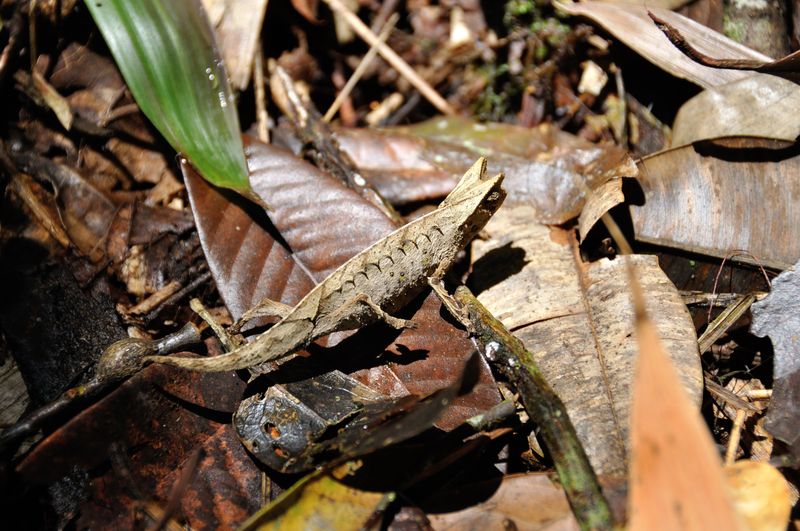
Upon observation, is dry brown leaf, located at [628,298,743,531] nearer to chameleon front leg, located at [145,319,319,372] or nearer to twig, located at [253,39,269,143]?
chameleon front leg, located at [145,319,319,372]

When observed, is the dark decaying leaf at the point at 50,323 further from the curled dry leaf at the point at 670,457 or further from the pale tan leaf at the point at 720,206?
the pale tan leaf at the point at 720,206

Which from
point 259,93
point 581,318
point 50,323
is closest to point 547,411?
point 581,318

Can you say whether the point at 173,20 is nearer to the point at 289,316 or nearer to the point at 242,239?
the point at 242,239

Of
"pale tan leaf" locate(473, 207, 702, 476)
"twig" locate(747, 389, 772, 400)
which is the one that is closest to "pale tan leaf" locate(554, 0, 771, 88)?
"pale tan leaf" locate(473, 207, 702, 476)

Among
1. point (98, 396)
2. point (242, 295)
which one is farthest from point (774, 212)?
point (98, 396)

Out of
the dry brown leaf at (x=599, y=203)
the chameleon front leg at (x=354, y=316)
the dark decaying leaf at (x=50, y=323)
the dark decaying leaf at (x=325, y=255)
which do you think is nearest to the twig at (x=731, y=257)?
the dry brown leaf at (x=599, y=203)

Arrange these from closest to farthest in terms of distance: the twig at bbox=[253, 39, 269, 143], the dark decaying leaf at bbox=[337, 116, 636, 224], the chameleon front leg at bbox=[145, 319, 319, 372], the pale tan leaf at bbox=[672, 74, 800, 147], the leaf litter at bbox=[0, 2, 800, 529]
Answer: the leaf litter at bbox=[0, 2, 800, 529] < the chameleon front leg at bbox=[145, 319, 319, 372] < the pale tan leaf at bbox=[672, 74, 800, 147] < the dark decaying leaf at bbox=[337, 116, 636, 224] < the twig at bbox=[253, 39, 269, 143]
